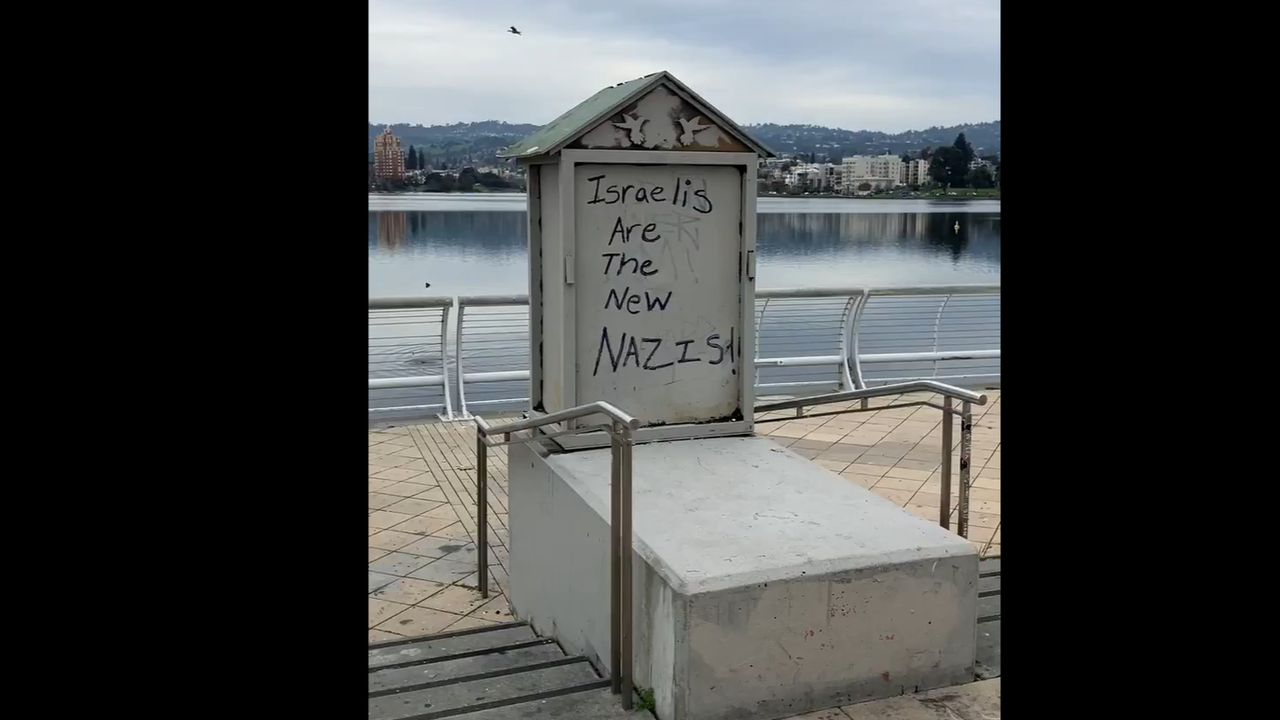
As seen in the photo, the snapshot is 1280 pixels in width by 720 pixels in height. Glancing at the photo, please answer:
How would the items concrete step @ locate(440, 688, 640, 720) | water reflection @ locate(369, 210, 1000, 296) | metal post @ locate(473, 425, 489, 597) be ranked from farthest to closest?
water reflection @ locate(369, 210, 1000, 296) → metal post @ locate(473, 425, 489, 597) → concrete step @ locate(440, 688, 640, 720)

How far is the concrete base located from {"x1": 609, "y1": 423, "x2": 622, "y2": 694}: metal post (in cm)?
8

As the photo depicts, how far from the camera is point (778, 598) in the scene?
340 centimetres

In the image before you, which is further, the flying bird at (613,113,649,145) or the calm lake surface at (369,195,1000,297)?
the calm lake surface at (369,195,1000,297)

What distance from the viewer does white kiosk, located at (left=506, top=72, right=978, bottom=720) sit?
343cm

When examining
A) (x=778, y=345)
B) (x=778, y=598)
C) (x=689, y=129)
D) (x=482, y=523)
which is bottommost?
(x=482, y=523)

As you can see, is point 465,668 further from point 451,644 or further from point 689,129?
point 689,129

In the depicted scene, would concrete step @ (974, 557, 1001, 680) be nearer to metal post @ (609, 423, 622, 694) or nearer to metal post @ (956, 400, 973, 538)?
metal post @ (956, 400, 973, 538)

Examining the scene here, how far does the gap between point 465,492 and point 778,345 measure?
12.9ft

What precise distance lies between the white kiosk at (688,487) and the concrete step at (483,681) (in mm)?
140

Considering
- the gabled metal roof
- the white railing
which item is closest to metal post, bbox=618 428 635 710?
the gabled metal roof

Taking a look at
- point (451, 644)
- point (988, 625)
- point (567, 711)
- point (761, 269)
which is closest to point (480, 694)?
point (567, 711)
